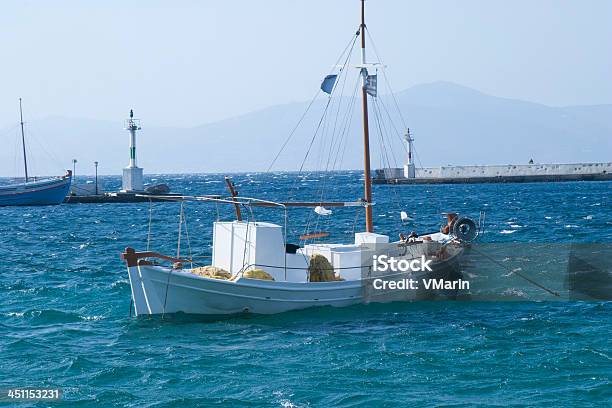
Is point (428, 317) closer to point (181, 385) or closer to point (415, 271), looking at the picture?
point (415, 271)

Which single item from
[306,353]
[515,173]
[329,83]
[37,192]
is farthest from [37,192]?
[515,173]

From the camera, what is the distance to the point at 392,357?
19859mm

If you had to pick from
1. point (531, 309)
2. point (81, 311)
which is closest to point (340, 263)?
point (531, 309)

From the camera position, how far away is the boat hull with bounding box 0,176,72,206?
9312cm

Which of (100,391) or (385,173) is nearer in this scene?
(100,391)

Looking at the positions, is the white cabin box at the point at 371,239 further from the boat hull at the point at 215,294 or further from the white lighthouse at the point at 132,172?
the white lighthouse at the point at 132,172

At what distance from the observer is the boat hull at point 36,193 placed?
306 feet

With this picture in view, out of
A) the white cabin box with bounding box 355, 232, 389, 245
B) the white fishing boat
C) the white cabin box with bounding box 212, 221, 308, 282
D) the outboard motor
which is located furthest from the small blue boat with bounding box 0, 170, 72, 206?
the white cabin box with bounding box 212, 221, 308, 282

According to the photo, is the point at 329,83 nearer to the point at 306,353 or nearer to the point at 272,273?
the point at 272,273

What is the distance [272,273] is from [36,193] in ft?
243

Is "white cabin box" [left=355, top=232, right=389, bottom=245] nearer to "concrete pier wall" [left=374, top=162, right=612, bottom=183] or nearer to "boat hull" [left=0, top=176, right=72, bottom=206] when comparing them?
"boat hull" [left=0, top=176, right=72, bottom=206]

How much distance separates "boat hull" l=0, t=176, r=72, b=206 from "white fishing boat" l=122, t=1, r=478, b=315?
230ft

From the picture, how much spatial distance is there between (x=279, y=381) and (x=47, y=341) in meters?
7.30

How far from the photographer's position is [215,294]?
2372cm
